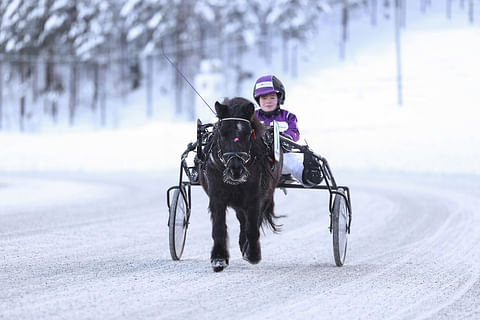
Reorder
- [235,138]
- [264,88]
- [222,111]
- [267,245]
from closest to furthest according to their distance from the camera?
[235,138] → [222,111] → [264,88] → [267,245]

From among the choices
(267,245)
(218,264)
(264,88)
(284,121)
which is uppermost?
(264,88)

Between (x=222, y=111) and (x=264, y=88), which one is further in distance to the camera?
(x=264, y=88)

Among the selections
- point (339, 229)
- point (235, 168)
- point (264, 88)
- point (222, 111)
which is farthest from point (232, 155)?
point (339, 229)

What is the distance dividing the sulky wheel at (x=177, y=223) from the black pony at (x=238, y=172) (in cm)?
65

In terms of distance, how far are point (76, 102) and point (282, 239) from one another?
59339mm

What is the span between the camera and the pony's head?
6.38 m

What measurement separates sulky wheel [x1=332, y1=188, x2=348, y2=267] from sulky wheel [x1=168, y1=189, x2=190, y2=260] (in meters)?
1.56

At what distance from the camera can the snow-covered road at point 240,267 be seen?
530cm

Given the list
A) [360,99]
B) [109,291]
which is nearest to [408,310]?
[109,291]

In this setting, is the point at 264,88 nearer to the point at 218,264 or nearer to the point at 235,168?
the point at 235,168

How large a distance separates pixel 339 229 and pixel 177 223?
1.65m

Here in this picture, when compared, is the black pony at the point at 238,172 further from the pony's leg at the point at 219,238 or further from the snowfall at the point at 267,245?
the snowfall at the point at 267,245

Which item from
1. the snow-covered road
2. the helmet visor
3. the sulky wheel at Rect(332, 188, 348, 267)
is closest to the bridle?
the snow-covered road

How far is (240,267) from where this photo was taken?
738 cm
